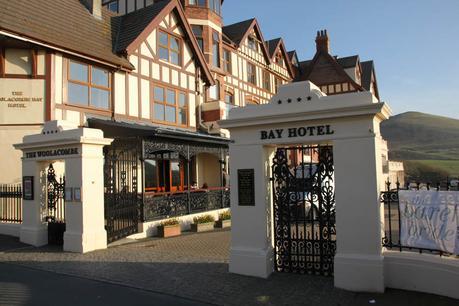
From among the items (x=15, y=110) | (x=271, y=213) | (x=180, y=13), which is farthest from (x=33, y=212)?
(x=180, y=13)

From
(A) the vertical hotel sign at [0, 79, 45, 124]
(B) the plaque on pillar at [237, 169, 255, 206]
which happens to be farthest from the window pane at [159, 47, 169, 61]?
(B) the plaque on pillar at [237, 169, 255, 206]

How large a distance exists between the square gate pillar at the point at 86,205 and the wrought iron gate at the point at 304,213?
201 inches

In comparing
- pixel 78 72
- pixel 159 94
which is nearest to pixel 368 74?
pixel 159 94

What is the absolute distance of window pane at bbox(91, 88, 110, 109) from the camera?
1587 centimetres

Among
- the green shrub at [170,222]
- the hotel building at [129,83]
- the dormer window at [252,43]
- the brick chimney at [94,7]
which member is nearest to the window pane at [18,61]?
the hotel building at [129,83]

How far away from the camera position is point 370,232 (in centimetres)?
664

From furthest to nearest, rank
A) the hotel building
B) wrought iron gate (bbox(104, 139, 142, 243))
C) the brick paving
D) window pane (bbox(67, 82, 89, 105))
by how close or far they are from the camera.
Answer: window pane (bbox(67, 82, 89, 105)) → the hotel building → wrought iron gate (bbox(104, 139, 142, 243)) → the brick paving

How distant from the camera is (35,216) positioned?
11297 millimetres

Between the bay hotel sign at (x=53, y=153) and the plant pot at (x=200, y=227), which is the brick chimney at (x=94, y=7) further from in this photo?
the plant pot at (x=200, y=227)

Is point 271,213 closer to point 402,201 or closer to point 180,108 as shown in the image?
point 402,201

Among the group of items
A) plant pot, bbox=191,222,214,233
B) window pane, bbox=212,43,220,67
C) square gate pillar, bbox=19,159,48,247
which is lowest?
plant pot, bbox=191,222,214,233

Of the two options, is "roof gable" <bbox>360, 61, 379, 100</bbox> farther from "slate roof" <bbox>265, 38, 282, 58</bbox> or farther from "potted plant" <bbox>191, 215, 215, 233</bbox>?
"potted plant" <bbox>191, 215, 215, 233</bbox>

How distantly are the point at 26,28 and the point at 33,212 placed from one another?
6.67 meters

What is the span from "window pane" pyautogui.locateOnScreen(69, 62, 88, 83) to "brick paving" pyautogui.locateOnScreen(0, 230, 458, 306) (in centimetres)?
669
